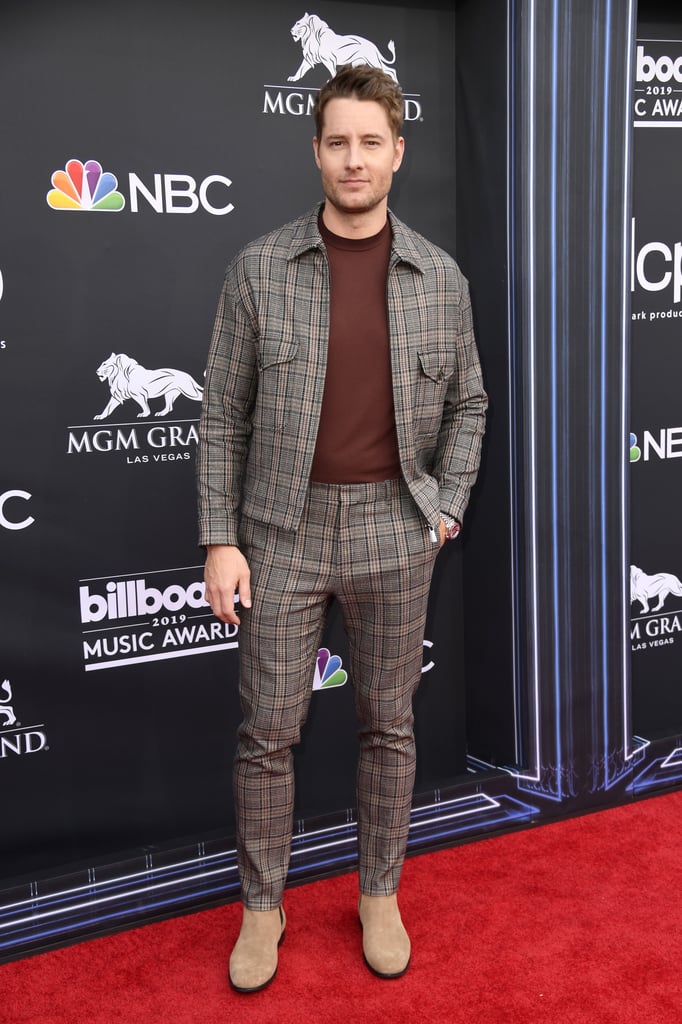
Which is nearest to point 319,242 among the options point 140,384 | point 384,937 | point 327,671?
point 140,384

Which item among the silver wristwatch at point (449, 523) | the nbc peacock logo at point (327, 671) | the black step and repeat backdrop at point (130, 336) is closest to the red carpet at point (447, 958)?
the black step and repeat backdrop at point (130, 336)

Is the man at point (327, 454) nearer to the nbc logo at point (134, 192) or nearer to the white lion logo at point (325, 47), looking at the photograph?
the nbc logo at point (134, 192)

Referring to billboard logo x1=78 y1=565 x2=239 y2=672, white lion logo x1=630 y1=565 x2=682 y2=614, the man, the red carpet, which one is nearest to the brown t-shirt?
the man

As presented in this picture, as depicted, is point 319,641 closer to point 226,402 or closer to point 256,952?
point 226,402

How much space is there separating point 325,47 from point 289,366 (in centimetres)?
104

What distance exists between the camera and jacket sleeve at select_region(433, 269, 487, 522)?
7.04ft

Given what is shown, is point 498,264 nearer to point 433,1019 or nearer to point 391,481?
point 391,481

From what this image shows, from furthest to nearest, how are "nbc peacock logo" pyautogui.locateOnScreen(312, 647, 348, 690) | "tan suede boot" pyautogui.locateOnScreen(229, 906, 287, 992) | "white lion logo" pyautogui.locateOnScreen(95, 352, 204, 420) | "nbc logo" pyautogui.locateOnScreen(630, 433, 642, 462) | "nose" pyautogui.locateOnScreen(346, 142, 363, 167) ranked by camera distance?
"nbc logo" pyautogui.locateOnScreen(630, 433, 642, 462) → "nbc peacock logo" pyautogui.locateOnScreen(312, 647, 348, 690) → "white lion logo" pyautogui.locateOnScreen(95, 352, 204, 420) → "tan suede boot" pyautogui.locateOnScreen(229, 906, 287, 992) → "nose" pyautogui.locateOnScreen(346, 142, 363, 167)

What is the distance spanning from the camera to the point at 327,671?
2.85m

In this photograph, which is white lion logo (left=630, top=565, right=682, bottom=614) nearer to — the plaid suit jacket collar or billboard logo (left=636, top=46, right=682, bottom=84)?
billboard logo (left=636, top=46, right=682, bottom=84)

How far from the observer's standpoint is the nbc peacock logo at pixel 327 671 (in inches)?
112

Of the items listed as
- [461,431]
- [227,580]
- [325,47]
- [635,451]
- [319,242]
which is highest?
[325,47]

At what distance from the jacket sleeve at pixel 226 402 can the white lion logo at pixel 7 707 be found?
31.1 inches

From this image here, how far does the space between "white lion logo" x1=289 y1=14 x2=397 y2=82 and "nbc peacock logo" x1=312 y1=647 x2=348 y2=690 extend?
148 cm
